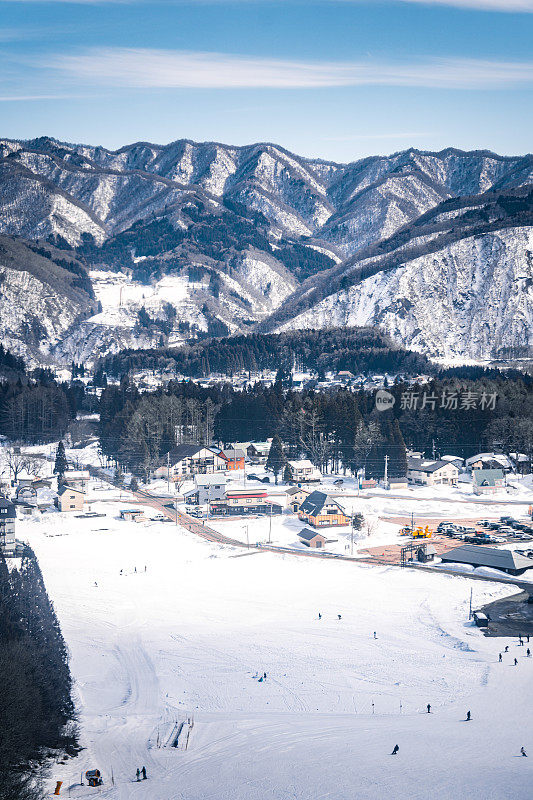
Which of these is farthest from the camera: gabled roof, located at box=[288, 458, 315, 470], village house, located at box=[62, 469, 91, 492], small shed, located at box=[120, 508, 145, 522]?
gabled roof, located at box=[288, 458, 315, 470]

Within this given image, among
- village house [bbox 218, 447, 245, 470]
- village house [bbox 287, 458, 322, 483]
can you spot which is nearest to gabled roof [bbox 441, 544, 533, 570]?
village house [bbox 287, 458, 322, 483]

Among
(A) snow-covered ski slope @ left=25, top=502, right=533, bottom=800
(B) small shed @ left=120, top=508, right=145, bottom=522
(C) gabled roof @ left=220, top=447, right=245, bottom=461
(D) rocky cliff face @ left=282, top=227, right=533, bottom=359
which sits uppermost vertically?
(D) rocky cliff face @ left=282, top=227, right=533, bottom=359

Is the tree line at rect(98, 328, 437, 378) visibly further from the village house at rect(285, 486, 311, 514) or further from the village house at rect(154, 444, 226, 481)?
the village house at rect(285, 486, 311, 514)

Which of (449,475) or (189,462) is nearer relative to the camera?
(449,475)

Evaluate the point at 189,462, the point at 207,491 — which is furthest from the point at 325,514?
the point at 189,462

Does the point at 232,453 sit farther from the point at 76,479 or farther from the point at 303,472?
the point at 76,479

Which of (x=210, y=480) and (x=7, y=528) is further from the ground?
(x=210, y=480)
